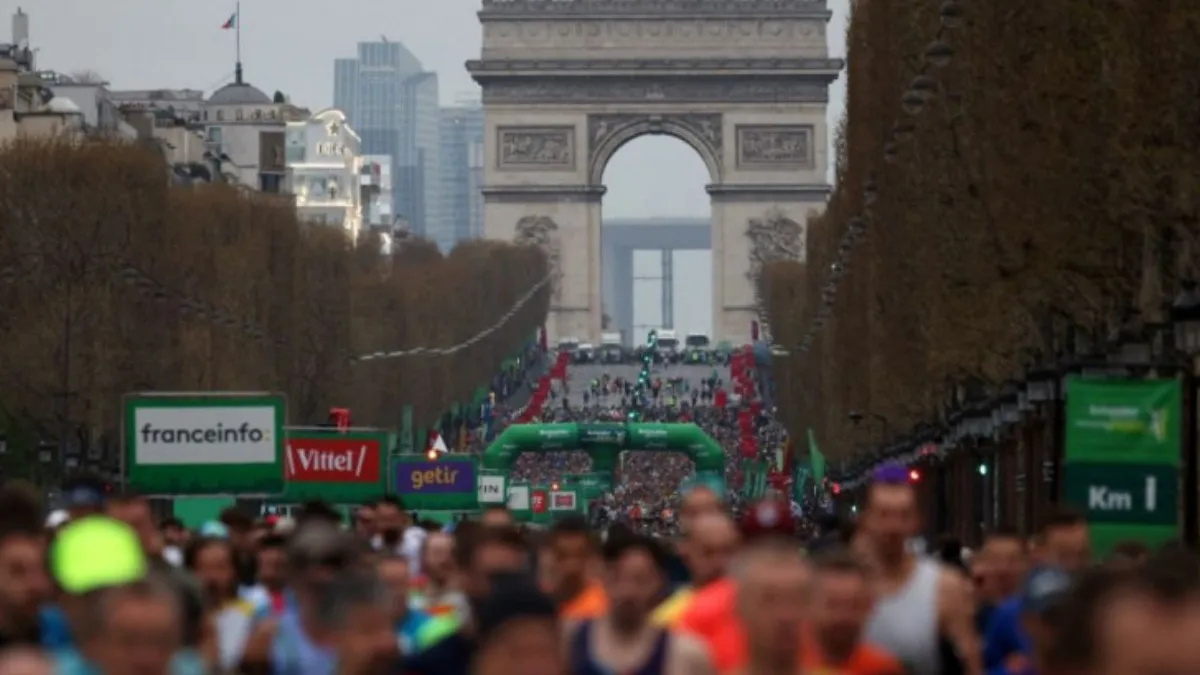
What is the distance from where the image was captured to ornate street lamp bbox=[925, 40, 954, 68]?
128 feet

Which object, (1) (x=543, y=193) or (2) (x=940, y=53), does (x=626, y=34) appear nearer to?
(1) (x=543, y=193)

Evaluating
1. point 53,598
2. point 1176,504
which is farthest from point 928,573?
point 1176,504

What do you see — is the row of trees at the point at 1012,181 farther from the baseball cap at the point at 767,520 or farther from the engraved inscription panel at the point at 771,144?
the engraved inscription panel at the point at 771,144

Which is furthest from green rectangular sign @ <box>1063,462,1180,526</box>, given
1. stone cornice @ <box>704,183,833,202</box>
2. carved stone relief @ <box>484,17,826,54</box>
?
carved stone relief @ <box>484,17,826,54</box>

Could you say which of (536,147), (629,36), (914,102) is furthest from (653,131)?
(914,102)

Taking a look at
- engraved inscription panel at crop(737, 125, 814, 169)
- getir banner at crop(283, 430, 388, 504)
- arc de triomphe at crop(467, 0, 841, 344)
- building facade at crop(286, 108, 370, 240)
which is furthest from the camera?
building facade at crop(286, 108, 370, 240)

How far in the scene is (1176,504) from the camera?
72.7 feet

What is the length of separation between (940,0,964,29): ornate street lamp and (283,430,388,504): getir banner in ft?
26.7

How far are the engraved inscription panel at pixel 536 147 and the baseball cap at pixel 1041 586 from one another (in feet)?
437

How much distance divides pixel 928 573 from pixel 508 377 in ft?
382

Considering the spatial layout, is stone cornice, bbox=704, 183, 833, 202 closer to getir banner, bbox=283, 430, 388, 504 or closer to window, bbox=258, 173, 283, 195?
window, bbox=258, 173, 283, 195

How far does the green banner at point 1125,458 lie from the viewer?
21.8 m

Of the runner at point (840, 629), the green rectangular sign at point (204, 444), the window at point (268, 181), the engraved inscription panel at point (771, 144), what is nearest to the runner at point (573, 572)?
the runner at point (840, 629)

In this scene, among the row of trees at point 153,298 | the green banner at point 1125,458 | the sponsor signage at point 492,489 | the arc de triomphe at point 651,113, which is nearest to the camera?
the green banner at point 1125,458
